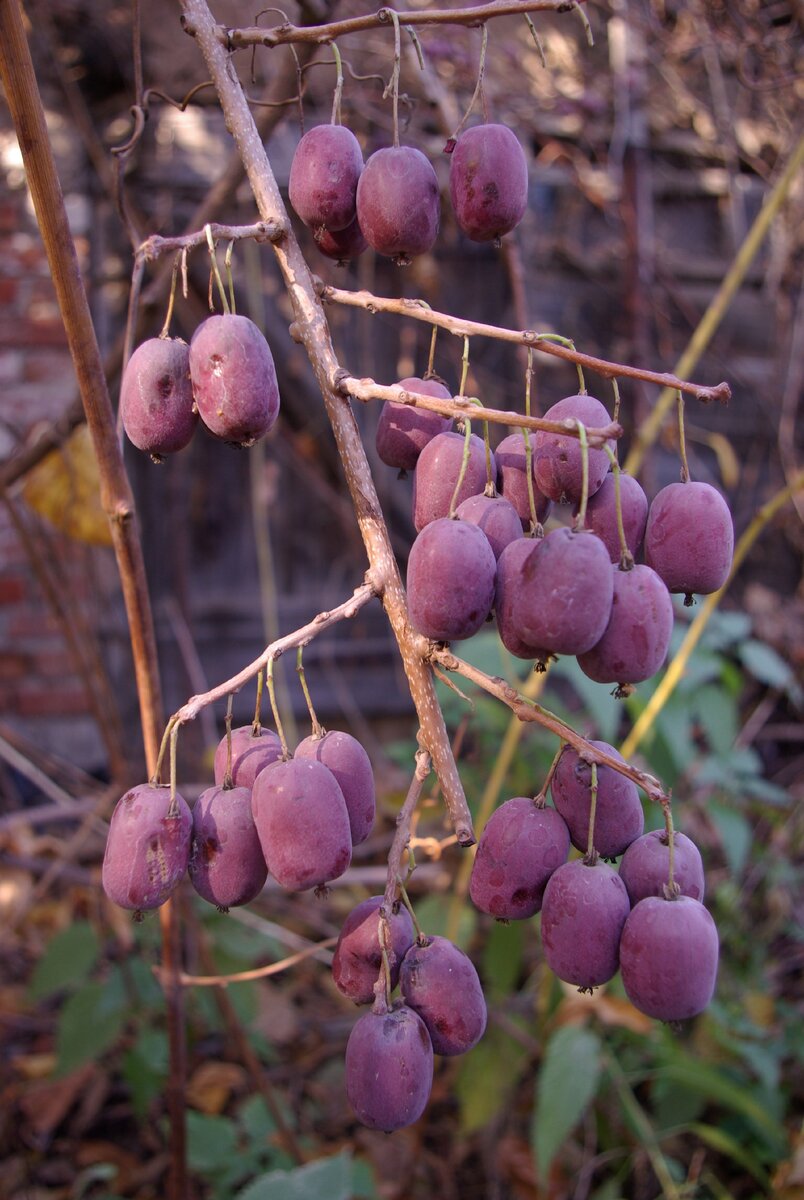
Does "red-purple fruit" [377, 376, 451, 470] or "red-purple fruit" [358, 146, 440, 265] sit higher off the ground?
"red-purple fruit" [358, 146, 440, 265]

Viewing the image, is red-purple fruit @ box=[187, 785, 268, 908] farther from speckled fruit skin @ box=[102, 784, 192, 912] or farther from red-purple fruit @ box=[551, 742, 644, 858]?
red-purple fruit @ box=[551, 742, 644, 858]

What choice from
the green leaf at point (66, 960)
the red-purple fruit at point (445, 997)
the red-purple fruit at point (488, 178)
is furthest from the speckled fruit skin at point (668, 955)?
the green leaf at point (66, 960)

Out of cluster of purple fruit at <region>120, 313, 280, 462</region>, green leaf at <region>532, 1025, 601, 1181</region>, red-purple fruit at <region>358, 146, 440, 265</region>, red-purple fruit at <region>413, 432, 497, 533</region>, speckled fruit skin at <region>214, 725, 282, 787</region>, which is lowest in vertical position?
green leaf at <region>532, 1025, 601, 1181</region>

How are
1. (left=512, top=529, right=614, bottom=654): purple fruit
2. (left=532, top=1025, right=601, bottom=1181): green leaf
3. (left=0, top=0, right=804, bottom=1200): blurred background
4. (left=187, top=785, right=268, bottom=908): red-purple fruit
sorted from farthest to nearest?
(left=0, top=0, right=804, bottom=1200): blurred background < (left=532, top=1025, right=601, bottom=1181): green leaf < (left=187, top=785, right=268, bottom=908): red-purple fruit < (left=512, top=529, right=614, bottom=654): purple fruit

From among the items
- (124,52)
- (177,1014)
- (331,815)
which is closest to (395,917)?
(331,815)

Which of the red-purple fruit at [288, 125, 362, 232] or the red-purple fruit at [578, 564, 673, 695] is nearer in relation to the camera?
the red-purple fruit at [578, 564, 673, 695]

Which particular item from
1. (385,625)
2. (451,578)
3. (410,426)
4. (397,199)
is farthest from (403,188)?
(385,625)

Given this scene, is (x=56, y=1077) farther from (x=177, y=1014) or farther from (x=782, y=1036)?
(x=782, y=1036)

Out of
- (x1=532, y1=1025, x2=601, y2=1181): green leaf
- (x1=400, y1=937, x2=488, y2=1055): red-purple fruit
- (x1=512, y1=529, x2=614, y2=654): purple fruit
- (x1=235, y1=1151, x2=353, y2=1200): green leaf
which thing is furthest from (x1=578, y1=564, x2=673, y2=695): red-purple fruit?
(x1=532, y1=1025, x2=601, y2=1181): green leaf
